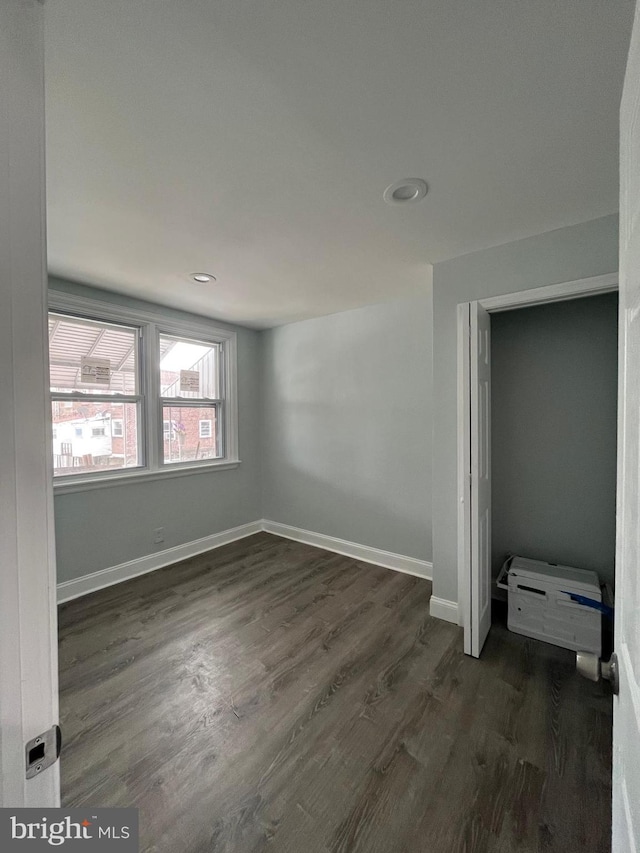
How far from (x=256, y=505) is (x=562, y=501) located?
309 centimetres

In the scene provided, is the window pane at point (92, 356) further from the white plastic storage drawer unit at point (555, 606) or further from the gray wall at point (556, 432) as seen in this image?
the white plastic storage drawer unit at point (555, 606)

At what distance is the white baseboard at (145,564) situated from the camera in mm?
2629

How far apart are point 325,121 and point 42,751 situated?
5.90ft

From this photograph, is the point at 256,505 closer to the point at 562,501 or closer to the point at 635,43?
the point at 562,501

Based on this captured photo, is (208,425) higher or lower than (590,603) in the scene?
higher

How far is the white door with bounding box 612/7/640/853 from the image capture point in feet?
1.69

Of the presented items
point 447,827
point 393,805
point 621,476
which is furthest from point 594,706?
point 621,476

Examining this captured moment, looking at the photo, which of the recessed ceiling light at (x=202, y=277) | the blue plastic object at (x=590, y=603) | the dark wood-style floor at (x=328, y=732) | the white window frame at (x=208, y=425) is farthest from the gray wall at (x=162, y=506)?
the blue plastic object at (x=590, y=603)

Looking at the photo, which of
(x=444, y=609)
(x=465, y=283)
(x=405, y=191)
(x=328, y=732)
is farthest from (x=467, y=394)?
(x=328, y=732)

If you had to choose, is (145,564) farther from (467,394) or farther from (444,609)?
(467,394)

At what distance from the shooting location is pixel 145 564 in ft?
10.0

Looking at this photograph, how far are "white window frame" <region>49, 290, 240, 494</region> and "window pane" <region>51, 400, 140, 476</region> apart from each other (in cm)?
7

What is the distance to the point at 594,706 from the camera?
1.62 meters

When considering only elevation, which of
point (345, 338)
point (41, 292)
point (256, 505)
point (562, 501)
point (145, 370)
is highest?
point (345, 338)
